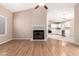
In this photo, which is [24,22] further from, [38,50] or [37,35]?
[38,50]

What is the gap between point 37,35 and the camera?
8.57 meters

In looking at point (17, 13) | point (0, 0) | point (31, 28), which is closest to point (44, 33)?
point (31, 28)

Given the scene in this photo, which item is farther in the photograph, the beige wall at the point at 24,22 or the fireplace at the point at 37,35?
the beige wall at the point at 24,22

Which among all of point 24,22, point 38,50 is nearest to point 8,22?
point 24,22

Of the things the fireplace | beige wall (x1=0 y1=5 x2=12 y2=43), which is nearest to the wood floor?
beige wall (x1=0 y1=5 x2=12 y2=43)

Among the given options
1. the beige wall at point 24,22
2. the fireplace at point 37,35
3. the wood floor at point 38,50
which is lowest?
the wood floor at point 38,50

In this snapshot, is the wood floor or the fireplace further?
the fireplace

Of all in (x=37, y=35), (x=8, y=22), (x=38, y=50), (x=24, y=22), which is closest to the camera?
(x=38, y=50)

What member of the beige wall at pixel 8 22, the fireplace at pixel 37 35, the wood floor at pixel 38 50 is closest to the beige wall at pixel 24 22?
the fireplace at pixel 37 35

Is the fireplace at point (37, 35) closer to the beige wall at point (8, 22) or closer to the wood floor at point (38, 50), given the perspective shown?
the beige wall at point (8, 22)

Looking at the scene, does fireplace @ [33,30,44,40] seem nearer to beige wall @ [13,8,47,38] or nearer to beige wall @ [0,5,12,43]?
beige wall @ [13,8,47,38]

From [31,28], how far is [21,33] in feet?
2.95

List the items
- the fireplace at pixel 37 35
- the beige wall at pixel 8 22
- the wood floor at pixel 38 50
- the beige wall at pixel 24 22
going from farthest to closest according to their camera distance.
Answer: the beige wall at pixel 24 22
the fireplace at pixel 37 35
the beige wall at pixel 8 22
the wood floor at pixel 38 50

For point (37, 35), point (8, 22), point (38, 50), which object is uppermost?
point (8, 22)
